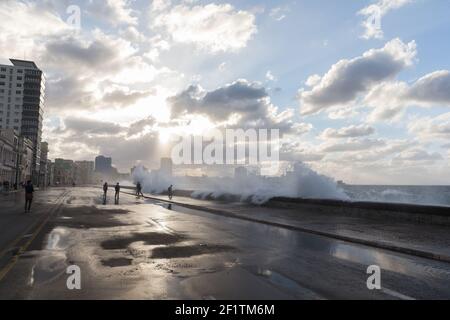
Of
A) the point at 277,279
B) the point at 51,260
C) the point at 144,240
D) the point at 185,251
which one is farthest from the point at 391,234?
the point at 51,260

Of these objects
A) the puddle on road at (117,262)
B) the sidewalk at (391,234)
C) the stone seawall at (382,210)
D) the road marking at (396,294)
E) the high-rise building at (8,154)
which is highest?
the high-rise building at (8,154)

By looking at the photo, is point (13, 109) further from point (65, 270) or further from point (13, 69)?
point (65, 270)

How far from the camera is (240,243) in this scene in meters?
12.2

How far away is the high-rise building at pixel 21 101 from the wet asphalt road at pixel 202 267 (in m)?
147

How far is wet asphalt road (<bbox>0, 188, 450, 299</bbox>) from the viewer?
255 inches

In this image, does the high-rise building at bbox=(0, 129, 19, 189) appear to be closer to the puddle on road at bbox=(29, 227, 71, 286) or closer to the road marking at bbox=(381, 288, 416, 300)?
the puddle on road at bbox=(29, 227, 71, 286)

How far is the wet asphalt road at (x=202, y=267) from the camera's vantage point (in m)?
6.47

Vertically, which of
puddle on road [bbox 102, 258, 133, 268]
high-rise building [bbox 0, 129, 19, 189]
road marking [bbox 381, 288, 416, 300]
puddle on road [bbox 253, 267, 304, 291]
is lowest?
road marking [bbox 381, 288, 416, 300]

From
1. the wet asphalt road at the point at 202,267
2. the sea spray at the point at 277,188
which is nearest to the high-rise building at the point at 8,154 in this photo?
the sea spray at the point at 277,188

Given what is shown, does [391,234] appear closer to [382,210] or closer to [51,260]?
[382,210]

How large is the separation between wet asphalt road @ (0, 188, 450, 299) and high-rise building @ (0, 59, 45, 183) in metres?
147

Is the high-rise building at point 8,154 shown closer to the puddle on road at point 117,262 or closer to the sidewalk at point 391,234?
the sidewalk at point 391,234

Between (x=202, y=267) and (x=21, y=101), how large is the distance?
159 meters

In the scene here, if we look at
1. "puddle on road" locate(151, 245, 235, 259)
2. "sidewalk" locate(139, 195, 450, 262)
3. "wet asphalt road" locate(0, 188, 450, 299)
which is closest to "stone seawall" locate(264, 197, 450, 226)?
"sidewalk" locate(139, 195, 450, 262)
